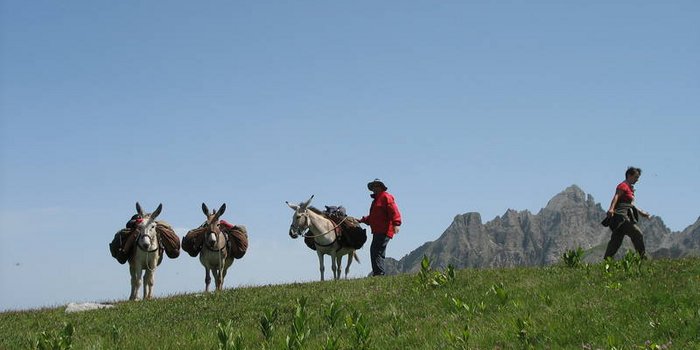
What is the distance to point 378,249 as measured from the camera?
21.7m

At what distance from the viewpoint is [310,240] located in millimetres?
25062

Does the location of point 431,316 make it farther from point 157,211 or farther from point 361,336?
point 157,211

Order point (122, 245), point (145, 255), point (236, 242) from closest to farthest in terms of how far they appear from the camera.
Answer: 1. point (145, 255)
2. point (122, 245)
3. point (236, 242)

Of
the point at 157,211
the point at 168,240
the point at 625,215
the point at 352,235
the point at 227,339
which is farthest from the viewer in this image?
the point at 352,235

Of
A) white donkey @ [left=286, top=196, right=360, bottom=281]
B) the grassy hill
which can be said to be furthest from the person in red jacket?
the grassy hill

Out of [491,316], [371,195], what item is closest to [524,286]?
[491,316]

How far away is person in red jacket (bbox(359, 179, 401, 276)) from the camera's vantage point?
21562mm

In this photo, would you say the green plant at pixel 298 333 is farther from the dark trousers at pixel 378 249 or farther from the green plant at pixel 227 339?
the dark trousers at pixel 378 249

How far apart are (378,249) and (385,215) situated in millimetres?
1112

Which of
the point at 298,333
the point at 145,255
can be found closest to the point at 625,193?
the point at 298,333

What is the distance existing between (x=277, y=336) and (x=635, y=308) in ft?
16.7

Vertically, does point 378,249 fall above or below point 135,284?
above

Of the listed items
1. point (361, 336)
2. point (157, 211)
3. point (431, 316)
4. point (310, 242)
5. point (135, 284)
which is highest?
point (157, 211)

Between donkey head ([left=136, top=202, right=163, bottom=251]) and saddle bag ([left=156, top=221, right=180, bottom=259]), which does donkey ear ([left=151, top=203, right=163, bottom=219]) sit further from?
saddle bag ([left=156, top=221, right=180, bottom=259])
